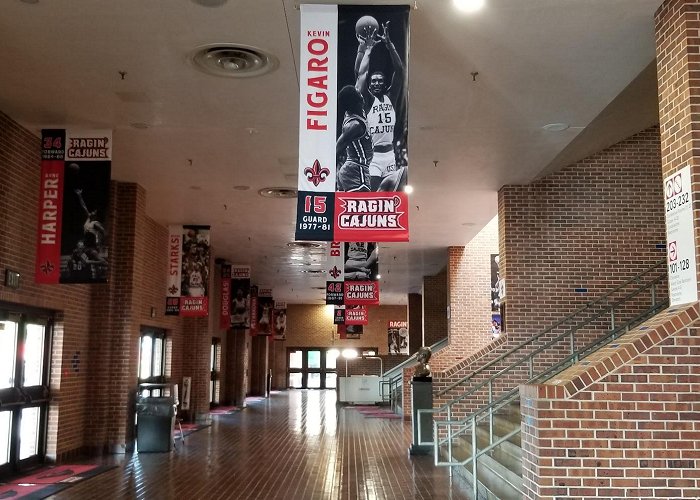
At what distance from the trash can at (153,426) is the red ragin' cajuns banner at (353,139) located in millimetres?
7984

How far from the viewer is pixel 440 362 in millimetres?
17891

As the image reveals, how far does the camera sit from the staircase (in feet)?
30.7

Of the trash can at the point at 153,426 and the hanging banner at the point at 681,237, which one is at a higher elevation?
the hanging banner at the point at 681,237

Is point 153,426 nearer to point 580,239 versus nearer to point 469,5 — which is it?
point 580,239

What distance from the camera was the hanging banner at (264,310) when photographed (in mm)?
28344

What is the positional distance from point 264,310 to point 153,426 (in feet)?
54.4

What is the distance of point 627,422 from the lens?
538cm

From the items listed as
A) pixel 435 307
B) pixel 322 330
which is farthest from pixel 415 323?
pixel 322 330

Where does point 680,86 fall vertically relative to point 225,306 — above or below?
above

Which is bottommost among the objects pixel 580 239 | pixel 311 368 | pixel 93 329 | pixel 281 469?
pixel 281 469

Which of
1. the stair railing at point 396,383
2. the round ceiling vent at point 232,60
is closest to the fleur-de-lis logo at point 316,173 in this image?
the round ceiling vent at point 232,60

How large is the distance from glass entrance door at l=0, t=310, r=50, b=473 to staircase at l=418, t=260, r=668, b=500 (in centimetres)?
576

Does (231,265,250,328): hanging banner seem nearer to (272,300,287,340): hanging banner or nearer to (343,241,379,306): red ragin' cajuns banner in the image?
(343,241,379,306): red ragin' cajuns banner

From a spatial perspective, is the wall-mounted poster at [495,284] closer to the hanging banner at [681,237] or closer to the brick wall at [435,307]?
the brick wall at [435,307]
